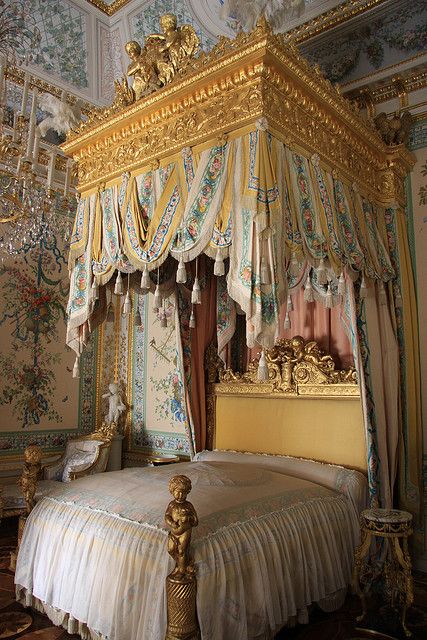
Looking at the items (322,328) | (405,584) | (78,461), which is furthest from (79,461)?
(405,584)

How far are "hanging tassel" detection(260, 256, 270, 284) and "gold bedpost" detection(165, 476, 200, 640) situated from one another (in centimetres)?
111

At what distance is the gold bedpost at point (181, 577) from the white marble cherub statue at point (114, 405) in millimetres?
3939

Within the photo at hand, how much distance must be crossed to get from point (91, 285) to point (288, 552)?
215cm

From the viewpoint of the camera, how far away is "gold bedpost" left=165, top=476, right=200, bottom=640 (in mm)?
2340

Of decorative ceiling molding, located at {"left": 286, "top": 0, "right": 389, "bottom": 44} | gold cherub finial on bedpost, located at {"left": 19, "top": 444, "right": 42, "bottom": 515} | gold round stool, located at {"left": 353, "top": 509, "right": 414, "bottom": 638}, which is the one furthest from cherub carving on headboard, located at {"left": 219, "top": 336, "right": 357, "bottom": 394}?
decorative ceiling molding, located at {"left": 286, "top": 0, "right": 389, "bottom": 44}

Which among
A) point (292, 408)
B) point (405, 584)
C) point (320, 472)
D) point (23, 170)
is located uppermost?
point (23, 170)

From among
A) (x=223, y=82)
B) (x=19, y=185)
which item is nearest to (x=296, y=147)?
(x=223, y=82)

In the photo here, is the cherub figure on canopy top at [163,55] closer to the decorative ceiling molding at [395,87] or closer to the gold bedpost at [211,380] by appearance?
the decorative ceiling molding at [395,87]

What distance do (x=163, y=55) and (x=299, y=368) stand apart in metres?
2.64

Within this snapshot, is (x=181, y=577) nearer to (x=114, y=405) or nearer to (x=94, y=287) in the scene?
(x=94, y=287)

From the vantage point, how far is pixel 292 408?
14.8 feet

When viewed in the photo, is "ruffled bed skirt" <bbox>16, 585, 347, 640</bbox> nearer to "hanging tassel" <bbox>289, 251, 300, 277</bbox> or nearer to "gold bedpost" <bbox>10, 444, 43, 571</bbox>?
"gold bedpost" <bbox>10, 444, 43, 571</bbox>

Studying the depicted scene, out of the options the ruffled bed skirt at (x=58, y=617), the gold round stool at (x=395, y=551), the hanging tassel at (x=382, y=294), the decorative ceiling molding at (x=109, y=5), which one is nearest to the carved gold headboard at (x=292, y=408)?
the hanging tassel at (x=382, y=294)

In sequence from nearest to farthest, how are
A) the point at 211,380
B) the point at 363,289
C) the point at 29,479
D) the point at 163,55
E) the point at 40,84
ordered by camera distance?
1. the point at 163,55
2. the point at 29,479
3. the point at 363,289
4. the point at 40,84
5. the point at 211,380
